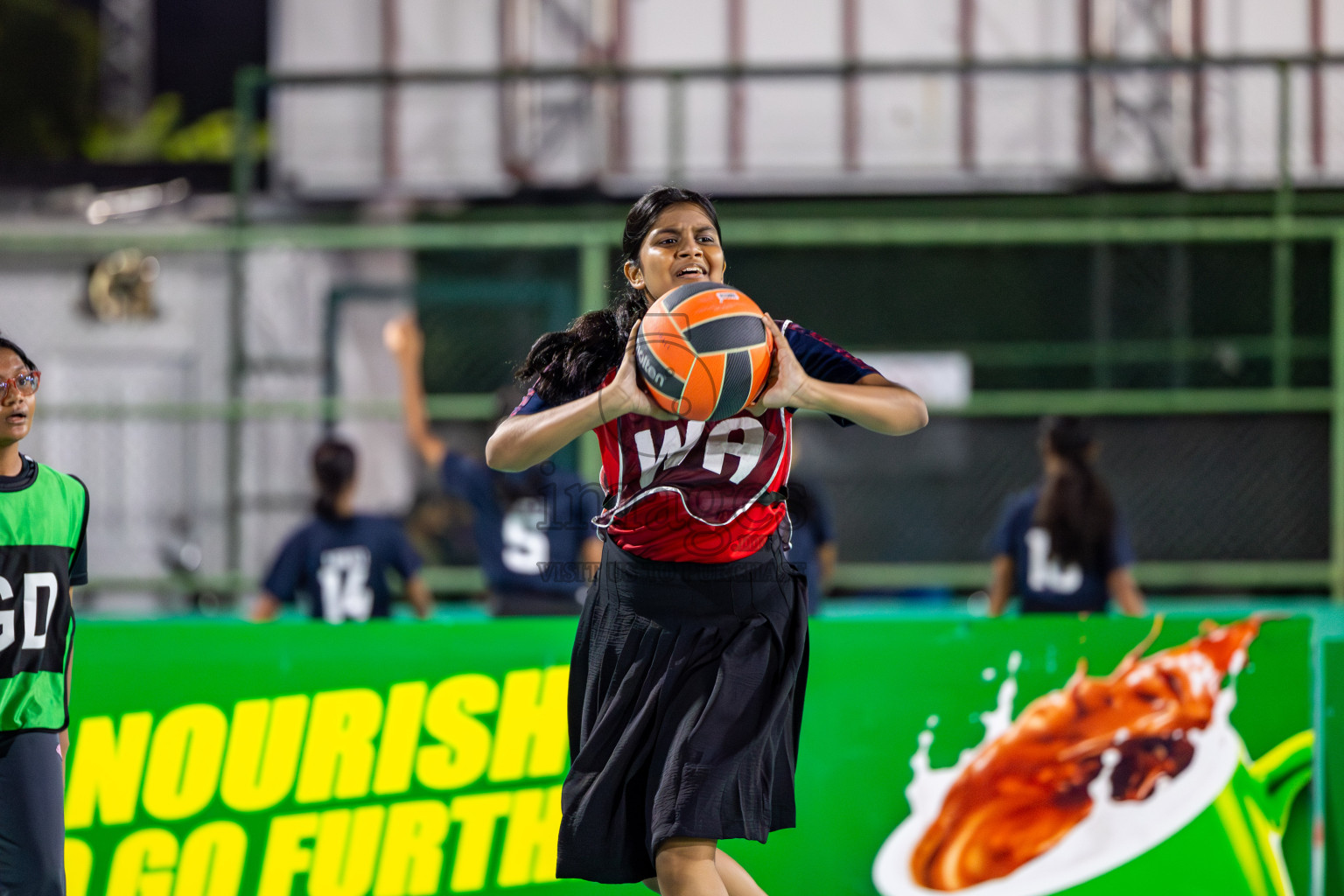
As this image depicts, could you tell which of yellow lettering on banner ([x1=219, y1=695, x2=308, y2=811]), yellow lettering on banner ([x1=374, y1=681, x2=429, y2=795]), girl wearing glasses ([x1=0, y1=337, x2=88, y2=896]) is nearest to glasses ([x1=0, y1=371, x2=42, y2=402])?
girl wearing glasses ([x1=0, y1=337, x2=88, y2=896])

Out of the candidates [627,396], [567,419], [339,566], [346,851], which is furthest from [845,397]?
[339,566]

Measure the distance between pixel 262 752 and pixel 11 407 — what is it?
1318 mm

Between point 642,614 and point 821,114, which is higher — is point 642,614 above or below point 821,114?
below

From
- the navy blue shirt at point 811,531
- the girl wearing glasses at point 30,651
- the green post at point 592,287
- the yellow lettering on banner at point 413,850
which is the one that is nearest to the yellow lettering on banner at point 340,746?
the yellow lettering on banner at point 413,850

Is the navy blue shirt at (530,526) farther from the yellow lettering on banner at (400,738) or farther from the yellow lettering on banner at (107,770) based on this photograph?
the yellow lettering on banner at (107,770)

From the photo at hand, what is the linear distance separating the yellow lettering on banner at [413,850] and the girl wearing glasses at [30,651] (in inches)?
37.8

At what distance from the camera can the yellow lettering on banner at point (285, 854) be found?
12.6 ft

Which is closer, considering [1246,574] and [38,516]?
[38,516]

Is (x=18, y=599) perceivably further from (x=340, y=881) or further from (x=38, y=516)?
(x=340, y=881)

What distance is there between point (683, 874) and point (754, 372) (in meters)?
1.05

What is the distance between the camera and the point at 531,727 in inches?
156

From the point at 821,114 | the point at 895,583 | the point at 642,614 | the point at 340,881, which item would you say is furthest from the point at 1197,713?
the point at 821,114

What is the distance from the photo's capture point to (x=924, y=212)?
10.0 m

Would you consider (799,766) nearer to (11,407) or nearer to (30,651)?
(30,651)
